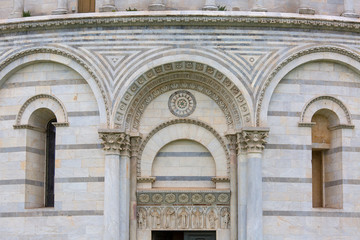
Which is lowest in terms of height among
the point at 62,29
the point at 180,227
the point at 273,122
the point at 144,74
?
the point at 180,227

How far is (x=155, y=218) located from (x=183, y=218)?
0.79 metres

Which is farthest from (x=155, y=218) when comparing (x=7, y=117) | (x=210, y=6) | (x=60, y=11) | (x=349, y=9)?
(x=349, y=9)

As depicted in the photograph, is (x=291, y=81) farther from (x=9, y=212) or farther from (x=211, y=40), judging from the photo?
(x=9, y=212)

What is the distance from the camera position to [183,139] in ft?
70.4

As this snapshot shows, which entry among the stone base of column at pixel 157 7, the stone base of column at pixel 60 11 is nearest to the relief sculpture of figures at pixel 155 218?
the stone base of column at pixel 157 7

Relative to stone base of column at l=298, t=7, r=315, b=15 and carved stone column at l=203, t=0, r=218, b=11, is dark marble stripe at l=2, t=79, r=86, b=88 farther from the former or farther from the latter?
stone base of column at l=298, t=7, r=315, b=15

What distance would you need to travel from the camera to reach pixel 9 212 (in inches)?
838

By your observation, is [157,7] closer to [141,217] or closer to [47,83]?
[47,83]

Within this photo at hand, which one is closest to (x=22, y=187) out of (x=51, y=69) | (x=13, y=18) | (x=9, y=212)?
(x=9, y=212)

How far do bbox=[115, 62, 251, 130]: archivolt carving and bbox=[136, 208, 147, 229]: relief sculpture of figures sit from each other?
7.81ft

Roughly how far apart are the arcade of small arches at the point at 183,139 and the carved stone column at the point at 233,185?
0.09 ft

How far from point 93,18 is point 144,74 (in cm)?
214

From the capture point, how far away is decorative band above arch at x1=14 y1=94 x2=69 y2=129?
21.4m

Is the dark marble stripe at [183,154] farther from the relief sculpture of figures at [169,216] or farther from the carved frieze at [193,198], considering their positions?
the relief sculpture of figures at [169,216]
